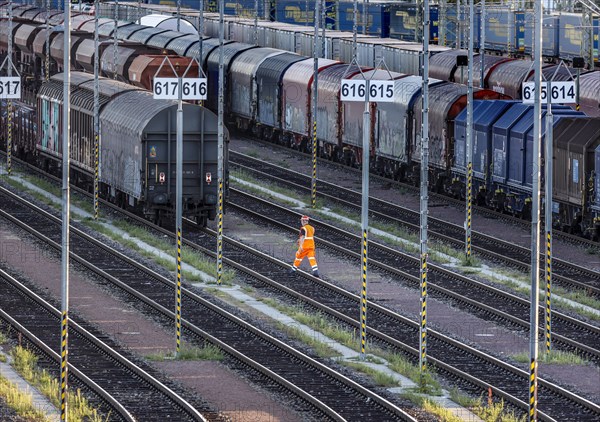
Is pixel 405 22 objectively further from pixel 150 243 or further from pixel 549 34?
pixel 150 243

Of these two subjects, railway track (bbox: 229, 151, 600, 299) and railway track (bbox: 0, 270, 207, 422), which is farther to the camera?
railway track (bbox: 229, 151, 600, 299)

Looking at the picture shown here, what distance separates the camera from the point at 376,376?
28703mm

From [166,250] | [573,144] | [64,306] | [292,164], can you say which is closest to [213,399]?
→ [64,306]

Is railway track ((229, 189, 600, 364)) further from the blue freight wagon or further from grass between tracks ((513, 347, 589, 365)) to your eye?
the blue freight wagon

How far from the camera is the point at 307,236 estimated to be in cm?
3856

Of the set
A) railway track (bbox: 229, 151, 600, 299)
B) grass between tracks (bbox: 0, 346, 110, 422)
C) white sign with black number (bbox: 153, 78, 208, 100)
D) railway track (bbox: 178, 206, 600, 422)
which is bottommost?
railway track (bbox: 229, 151, 600, 299)

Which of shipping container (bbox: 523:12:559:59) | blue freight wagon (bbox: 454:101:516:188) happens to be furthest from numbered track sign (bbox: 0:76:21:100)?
shipping container (bbox: 523:12:559:59)

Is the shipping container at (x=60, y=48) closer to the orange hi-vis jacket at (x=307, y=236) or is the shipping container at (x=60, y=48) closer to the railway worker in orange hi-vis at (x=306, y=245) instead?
the railway worker in orange hi-vis at (x=306, y=245)

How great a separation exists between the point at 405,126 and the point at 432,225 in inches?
291

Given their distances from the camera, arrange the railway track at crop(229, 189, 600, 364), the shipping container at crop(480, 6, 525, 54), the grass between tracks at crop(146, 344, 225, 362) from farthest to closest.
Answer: the shipping container at crop(480, 6, 525, 54), the railway track at crop(229, 189, 600, 364), the grass between tracks at crop(146, 344, 225, 362)

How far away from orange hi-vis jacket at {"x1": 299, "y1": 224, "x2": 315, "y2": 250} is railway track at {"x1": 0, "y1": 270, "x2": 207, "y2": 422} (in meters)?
6.39

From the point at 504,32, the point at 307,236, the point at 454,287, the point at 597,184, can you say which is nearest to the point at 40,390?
the point at 307,236

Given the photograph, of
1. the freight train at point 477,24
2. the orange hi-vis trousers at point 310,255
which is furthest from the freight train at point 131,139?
the freight train at point 477,24

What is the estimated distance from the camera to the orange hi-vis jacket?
38.3 meters
